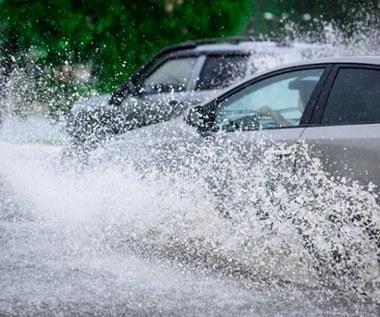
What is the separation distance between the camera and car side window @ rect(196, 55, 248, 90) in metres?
9.91

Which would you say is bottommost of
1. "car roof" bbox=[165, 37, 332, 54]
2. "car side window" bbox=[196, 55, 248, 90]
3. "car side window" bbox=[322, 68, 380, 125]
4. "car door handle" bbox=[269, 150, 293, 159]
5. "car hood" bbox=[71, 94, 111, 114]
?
"car door handle" bbox=[269, 150, 293, 159]

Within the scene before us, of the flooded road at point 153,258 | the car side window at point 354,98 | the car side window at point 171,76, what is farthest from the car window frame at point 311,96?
the car side window at point 171,76

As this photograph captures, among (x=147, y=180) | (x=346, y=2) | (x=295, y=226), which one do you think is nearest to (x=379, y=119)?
(x=295, y=226)

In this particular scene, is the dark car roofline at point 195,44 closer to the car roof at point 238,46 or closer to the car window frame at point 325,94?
the car roof at point 238,46

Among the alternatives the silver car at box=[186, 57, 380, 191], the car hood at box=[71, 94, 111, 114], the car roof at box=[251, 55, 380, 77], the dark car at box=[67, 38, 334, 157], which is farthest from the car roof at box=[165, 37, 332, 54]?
the car roof at box=[251, 55, 380, 77]

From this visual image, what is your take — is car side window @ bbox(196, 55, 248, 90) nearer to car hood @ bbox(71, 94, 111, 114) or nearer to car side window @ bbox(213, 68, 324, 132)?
car hood @ bbox(71, 94, 111, 114)

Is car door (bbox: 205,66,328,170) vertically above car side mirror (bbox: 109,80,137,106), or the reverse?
car side mirror (bbox: 109,80,137,106)

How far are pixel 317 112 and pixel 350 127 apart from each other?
35 centimetres

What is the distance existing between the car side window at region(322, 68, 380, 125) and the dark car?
159 inches

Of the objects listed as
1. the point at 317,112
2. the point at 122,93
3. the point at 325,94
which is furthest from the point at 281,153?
the point at 122,93

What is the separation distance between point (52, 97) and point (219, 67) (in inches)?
372

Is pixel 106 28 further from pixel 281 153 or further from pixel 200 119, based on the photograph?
pixel 281 153

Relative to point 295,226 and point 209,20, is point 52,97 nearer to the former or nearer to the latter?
point 209,20

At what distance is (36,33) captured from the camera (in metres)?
16.7
